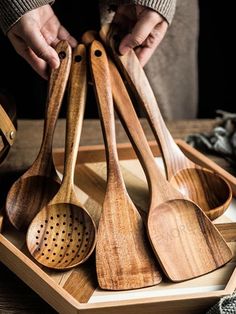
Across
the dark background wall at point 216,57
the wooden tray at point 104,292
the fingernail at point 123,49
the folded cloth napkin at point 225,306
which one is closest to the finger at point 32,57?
the fingernail at point 123,49

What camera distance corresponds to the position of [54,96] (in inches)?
30.6

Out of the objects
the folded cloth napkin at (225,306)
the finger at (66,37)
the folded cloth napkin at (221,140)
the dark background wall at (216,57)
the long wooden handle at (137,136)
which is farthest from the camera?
the dark background wall at (216,57)

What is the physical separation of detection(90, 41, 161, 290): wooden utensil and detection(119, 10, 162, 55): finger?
59 millimetres

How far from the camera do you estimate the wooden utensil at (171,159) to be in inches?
31.0

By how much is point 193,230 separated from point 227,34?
723mm

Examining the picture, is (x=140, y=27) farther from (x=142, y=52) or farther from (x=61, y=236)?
(x=61, y=236)

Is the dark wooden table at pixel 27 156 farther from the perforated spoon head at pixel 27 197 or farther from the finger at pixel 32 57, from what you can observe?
the finger at pixel 32 57

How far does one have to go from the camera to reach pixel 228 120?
1.01 meters

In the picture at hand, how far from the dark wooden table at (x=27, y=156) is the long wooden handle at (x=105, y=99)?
17 cm

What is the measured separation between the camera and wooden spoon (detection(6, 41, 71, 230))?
0.74m

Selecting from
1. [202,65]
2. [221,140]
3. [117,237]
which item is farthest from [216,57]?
[117,237]

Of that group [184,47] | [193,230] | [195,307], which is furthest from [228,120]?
[195,307]

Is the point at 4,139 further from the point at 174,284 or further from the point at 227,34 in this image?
the point at 227,34

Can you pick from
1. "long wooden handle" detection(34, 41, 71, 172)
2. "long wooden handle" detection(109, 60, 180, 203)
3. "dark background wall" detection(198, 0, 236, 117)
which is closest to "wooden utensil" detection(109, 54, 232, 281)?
"long wooden handle" detection(109, 60, 180, 203)
